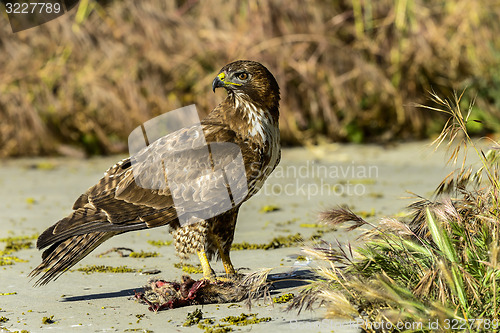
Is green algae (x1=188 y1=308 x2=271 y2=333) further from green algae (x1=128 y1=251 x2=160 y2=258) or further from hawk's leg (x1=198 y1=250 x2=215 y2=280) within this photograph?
green algae (x1=128 y1=251 x2=160 y2=258)

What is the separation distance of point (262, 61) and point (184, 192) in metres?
5.49

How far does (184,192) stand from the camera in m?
4.36

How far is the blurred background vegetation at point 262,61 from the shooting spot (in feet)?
31.4

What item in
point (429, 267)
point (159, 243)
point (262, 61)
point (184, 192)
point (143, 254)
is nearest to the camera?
point (429, 267)

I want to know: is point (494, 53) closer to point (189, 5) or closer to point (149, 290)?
point (189, 5)

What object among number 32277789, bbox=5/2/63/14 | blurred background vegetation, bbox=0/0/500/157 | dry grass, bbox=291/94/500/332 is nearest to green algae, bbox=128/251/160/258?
dry grass, bbox=291/94/500/332

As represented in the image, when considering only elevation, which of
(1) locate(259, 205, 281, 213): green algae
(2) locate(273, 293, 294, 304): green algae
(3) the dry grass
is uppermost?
(3) the dry grass

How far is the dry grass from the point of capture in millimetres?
3098

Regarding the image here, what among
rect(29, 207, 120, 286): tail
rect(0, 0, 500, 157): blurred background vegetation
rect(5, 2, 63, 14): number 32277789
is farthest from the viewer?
rect(5, 2, 63, 14): number 32277789

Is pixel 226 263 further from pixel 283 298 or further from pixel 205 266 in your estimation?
pixel 283 298

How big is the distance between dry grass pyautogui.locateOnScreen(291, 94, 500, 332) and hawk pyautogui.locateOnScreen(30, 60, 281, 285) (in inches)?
33.5

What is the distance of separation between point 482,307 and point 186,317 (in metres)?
1.48

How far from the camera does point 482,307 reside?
10.6ft

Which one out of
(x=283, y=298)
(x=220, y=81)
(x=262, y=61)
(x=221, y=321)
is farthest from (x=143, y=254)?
(x=262, y=61)
